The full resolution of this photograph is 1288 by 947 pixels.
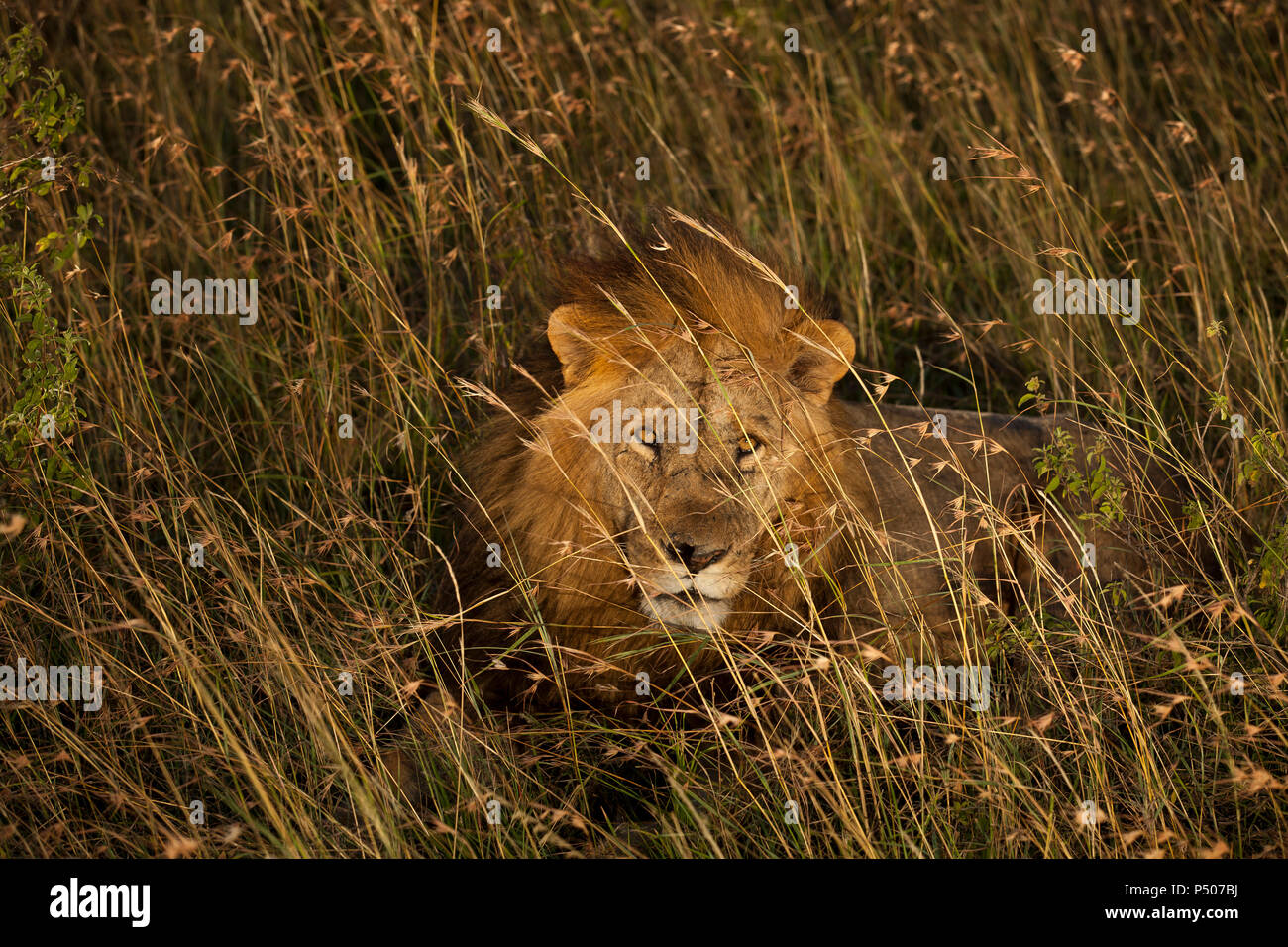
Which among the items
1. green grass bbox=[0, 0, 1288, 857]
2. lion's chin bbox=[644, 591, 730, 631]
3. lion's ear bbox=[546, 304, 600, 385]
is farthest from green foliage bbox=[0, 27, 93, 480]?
lion's chin bbox=[644, 591, 730, 631]

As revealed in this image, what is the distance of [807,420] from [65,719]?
2.48 m

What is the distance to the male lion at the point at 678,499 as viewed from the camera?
3561mm

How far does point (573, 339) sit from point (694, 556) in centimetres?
89

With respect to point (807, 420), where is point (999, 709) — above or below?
below

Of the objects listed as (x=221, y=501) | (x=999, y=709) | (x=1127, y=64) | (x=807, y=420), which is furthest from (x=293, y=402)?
(x=1127, y=64)

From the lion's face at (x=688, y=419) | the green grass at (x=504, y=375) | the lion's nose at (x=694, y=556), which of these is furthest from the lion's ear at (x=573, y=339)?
the lion's nose at (x=694, y=556)

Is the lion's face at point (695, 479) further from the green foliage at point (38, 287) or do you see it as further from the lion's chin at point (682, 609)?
the green foliage at point (38, 287)

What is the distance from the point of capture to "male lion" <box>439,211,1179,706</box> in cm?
356

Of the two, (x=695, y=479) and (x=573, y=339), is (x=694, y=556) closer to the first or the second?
(x=695, y=479)

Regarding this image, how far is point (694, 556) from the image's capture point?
3.43 m

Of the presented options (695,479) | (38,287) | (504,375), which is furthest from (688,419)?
(38,287)

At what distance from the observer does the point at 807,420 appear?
155 inches

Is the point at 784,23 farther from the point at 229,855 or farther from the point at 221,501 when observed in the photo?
the point at 229,855

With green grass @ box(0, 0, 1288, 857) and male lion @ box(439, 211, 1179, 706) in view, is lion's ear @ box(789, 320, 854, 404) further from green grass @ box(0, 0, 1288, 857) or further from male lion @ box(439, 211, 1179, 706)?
green grass @ box(0, 0, 1288, 857)
